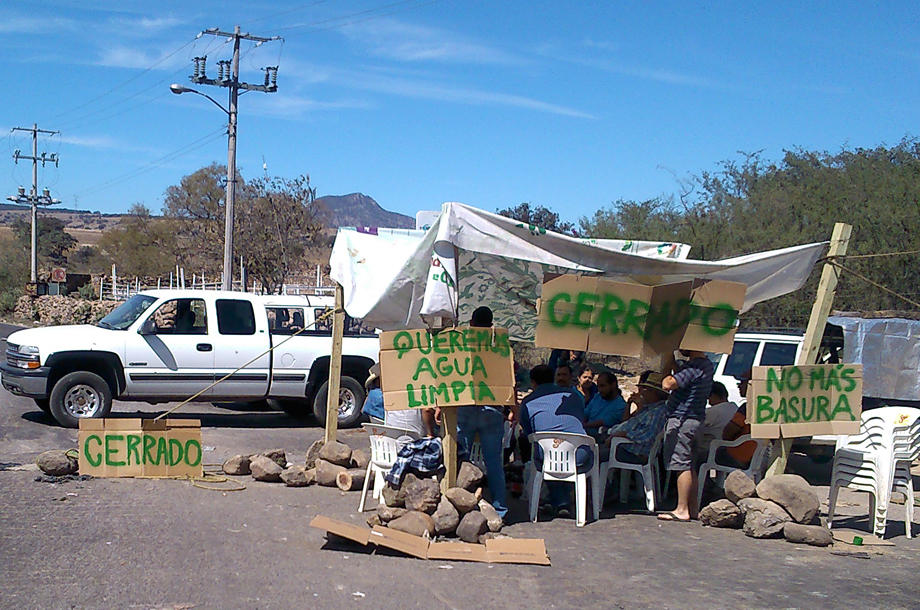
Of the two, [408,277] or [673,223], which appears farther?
[673,223]

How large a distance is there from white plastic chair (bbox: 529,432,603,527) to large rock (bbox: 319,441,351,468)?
2.43m

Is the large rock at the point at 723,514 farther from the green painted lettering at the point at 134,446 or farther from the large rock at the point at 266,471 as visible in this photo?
the green painted lettering at the point at 134,446

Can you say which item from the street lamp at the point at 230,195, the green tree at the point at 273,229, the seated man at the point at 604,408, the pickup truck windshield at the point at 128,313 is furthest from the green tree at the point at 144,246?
the seated man at the point at 604,408

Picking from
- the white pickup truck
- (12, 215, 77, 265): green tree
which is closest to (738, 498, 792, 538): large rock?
the white pickup truck

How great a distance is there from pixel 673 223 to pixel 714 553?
1607 cm

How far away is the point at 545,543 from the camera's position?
24.1 feet

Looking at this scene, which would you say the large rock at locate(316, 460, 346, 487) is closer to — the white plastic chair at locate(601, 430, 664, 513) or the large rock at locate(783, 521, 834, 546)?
the white plastic chair at locate(601, 430, 664, 513)

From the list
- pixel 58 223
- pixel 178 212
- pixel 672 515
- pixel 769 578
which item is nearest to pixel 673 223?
pixel 672 515

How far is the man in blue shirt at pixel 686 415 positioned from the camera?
8.23m

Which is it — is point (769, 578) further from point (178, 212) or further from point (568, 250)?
point (178, 212)

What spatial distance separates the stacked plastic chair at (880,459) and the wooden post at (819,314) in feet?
1.60

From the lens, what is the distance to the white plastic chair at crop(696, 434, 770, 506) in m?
8.67

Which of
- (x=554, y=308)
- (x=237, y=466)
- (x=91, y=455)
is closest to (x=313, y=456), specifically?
(x=237, y=466)

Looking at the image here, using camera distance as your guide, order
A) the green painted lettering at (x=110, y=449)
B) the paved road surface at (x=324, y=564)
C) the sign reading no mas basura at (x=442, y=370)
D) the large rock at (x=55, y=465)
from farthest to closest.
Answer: the green painted lettering at (x=110, y=449), the large rock at (x=55, y=465), the sign reading no mas basura at (x=442, y=370), the paved road surface at (x=324, y=564)
